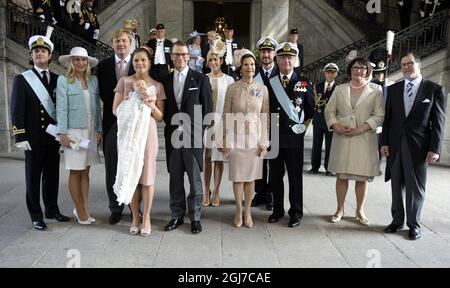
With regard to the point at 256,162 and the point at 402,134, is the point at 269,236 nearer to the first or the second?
the point at 256,162

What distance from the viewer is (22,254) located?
395 cm

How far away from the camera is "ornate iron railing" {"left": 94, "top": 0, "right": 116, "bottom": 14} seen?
13.5m

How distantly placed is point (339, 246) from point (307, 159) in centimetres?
502

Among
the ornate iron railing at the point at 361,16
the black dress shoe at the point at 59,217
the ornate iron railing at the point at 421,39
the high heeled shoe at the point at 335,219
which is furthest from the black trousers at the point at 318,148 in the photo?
the ornate iron railing at the point at 361,16

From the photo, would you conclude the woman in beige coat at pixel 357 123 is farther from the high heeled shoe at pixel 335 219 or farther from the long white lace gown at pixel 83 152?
the long white lace gown at pixel 83 152

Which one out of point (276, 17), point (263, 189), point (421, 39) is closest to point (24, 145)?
point (263, 189)

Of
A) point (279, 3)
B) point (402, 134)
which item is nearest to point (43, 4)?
point (279, 3)

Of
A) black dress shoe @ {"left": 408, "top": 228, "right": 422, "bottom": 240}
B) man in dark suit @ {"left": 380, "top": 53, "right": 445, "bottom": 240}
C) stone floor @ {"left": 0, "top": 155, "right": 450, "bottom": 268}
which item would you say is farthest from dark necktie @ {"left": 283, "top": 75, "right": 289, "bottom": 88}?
black dress shoe @ {"left": 408, "top": 228, "right": 422, "bottom": 240}

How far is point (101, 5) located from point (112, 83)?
391 inches

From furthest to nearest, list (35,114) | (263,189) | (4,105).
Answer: (4,105), (263,189), (35,114)

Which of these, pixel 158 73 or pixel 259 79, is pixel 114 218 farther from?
pixel 259 79

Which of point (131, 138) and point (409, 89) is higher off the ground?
point (409, 89)

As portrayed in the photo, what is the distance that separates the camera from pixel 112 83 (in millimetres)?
4852

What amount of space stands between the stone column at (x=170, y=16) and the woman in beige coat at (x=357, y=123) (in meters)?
9.01
